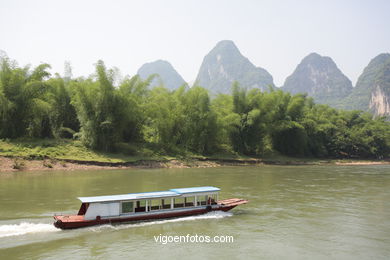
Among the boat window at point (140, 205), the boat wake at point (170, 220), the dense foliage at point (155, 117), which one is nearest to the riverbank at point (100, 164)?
the dense foliage at point (155, 117)

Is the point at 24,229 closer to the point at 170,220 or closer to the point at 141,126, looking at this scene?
the point at 170,220

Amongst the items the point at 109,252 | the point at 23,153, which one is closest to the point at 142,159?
the point at 23,153

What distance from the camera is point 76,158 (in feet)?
145

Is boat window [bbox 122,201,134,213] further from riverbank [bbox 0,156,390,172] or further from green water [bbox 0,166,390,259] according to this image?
riverbank [bbox 0,156,390,172]

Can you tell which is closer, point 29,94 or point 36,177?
point 36,177

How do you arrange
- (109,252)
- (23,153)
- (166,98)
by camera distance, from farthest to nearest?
(166,98)
(23,153)
(109,252)

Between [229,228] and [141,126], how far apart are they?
135ft

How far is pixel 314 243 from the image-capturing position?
15.7 m

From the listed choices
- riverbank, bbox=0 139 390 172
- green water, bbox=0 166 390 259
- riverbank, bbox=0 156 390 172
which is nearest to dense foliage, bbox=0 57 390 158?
riverbank, bbox=0 139 390 172

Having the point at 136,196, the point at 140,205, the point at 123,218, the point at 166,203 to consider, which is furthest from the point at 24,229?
the point at 166,203

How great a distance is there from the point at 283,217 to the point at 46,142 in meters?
36.7

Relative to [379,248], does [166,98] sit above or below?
above

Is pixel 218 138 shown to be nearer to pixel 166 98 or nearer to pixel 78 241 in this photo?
pixel 166 98

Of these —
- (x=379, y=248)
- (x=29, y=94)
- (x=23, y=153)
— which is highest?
(x=29, y=94)
